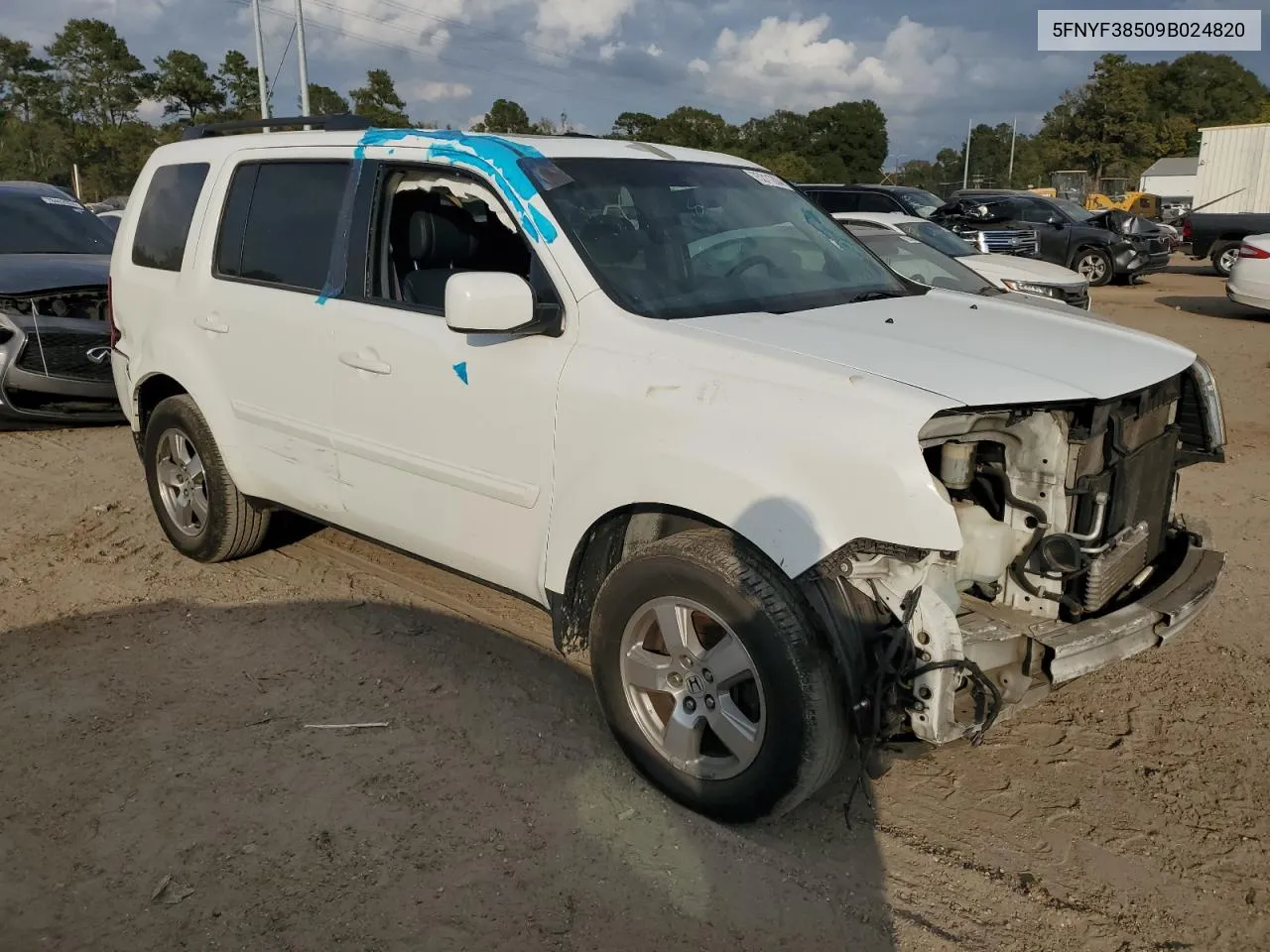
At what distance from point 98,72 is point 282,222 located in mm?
57920

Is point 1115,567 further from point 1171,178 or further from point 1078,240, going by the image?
point 1171,178

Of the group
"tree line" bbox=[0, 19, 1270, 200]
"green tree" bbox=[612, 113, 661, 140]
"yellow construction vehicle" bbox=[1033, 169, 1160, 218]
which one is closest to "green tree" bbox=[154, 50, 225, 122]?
"tree line" bbox=[0, 19, 1270, 200]

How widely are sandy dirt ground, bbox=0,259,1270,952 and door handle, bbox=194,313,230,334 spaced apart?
1259mm

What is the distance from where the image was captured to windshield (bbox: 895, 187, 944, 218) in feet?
57.9

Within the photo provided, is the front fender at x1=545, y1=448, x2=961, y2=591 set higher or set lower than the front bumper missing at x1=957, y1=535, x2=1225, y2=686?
higher

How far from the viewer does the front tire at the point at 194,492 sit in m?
4.84

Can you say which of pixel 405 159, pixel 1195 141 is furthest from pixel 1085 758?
pixel 1195 141

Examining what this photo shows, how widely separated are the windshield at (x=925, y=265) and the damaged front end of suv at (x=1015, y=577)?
512cm

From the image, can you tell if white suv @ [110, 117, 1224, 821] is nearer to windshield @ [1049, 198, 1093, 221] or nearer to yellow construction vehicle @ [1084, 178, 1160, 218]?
windshield @ [1049, 198, 1093, 221]

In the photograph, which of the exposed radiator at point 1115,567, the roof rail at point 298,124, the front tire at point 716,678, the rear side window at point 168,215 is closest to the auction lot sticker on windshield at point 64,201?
the roof rail at point 298,124

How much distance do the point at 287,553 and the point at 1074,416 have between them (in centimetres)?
393

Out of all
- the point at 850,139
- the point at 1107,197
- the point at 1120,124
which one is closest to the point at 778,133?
the point at 850,139

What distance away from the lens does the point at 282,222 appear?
437 centimetres

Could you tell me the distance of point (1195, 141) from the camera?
70.7 meters
